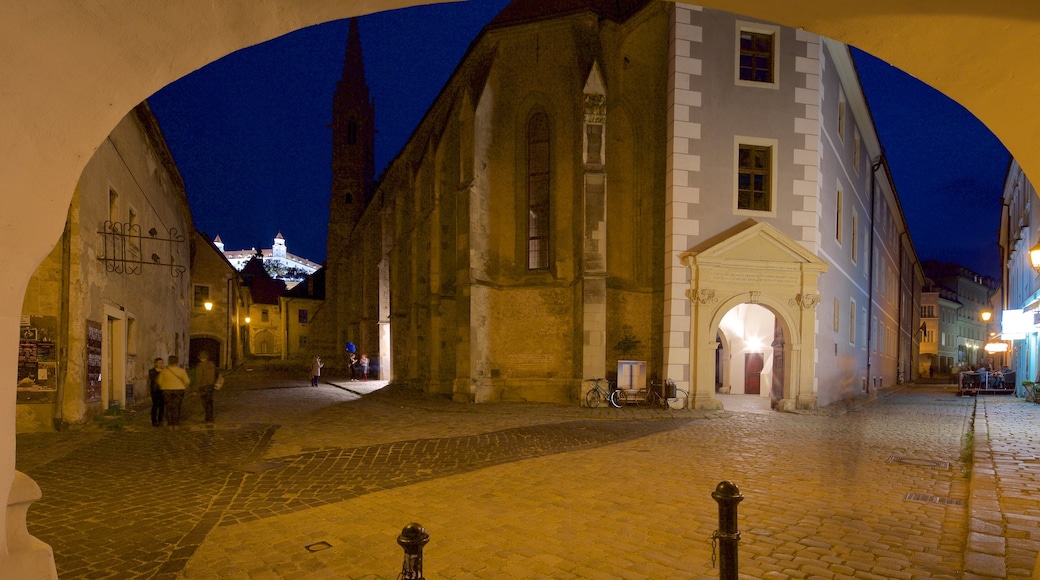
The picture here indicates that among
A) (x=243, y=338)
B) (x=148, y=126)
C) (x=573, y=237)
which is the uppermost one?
(x=148, y=126)

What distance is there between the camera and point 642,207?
18062 millimetres

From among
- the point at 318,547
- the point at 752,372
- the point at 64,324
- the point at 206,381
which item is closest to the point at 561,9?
the point at 752,372

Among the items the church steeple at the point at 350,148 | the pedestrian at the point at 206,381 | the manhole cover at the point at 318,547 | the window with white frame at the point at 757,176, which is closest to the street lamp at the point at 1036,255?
the window with white frame at the point at 757,176

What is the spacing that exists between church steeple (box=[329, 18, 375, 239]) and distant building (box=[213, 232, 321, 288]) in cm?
4707

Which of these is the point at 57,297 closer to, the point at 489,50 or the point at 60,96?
the point at 60,96

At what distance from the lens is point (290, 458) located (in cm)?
893

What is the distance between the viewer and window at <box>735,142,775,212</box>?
17.0 meters

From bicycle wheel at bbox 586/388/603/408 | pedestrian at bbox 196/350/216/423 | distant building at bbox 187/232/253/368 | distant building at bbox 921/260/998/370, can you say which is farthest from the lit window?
distant building at bbox 921/260/998/370

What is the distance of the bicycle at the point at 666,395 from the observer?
1596 cm

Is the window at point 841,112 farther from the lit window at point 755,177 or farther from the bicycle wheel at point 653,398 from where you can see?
the bicycle wheel at point 653,398

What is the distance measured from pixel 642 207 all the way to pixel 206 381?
41.6 ft

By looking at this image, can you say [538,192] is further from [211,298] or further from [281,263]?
[281,263]

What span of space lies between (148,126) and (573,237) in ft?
41.5

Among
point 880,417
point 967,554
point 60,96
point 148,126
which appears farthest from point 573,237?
point 60,96
